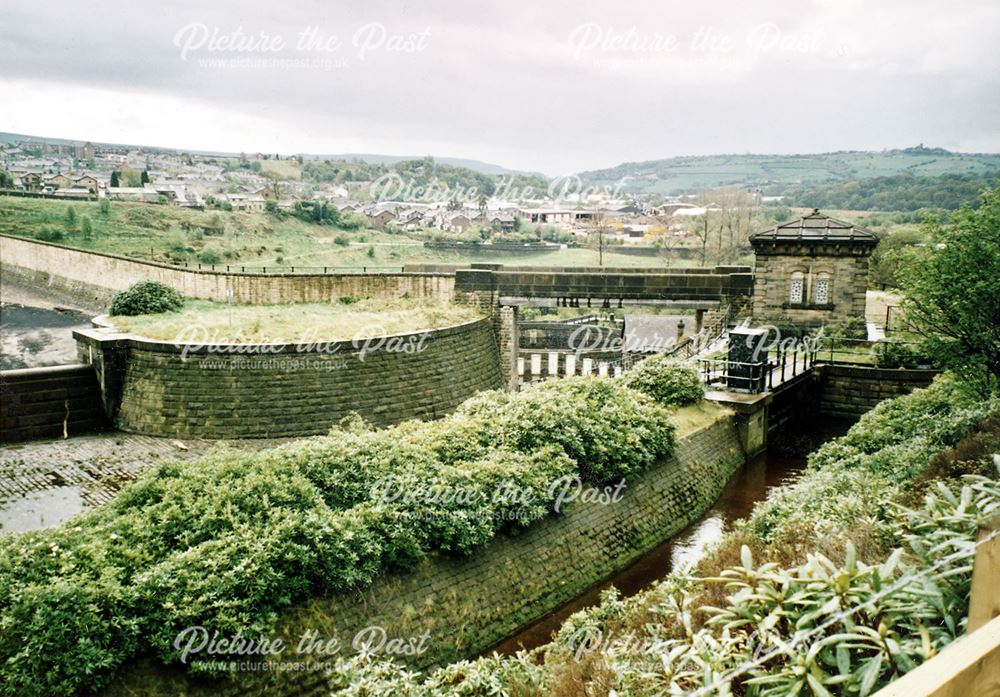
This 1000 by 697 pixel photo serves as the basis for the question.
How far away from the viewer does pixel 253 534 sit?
873cm

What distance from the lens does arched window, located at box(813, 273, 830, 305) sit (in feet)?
84.9

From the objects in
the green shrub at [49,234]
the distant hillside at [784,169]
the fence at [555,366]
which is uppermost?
the distant hillside at [784,169]

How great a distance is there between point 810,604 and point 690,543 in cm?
1029

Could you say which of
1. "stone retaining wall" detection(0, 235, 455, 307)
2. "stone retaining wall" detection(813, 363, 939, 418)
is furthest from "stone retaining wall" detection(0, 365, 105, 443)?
"stone retaining wall" detection(813, 363, 939, 418)

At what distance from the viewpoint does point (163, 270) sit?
3378 cm

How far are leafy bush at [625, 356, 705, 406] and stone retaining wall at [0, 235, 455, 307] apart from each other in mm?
11703

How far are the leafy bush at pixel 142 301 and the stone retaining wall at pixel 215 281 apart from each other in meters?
4.52

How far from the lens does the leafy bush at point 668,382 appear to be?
18.2 m

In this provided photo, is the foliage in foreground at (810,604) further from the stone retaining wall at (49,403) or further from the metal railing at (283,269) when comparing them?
the metal railing at (283,269)

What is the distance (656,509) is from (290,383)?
10.3 meters

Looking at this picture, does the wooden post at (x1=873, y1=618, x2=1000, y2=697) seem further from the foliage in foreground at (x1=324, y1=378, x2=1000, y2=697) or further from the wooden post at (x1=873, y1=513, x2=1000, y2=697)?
the foliage in foreground at (x1=324, y1=378, x2=1000, y2=697)

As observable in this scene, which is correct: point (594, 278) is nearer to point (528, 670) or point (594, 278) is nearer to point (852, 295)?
point (852, 295)

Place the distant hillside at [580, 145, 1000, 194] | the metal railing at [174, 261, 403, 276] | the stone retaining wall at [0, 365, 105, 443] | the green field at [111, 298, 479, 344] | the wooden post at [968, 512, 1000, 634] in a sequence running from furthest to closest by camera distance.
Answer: the metal railing at [174, 261, 403, 276], the distant hillside at [580, 145, 1000, 194], the green field at [111, 298, 479, 344], the stone retaining wall at [0, 365, 105, 443], the wooden post at [968, 512, 1000, 634]

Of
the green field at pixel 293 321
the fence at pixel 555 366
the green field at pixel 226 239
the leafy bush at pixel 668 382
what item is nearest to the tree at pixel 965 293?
the leafy bush at pixel 668 382
